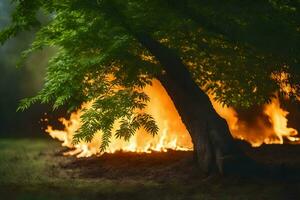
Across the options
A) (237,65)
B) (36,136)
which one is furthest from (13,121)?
(237,65)

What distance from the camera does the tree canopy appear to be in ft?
27.2

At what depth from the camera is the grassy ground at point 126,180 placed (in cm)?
1120

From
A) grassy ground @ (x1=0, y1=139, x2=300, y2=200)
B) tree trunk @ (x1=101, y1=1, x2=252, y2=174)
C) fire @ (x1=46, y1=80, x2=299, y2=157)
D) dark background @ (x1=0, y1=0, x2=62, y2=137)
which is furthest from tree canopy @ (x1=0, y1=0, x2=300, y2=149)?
dark background @ (x1=0, y1=0, x2=62, y2=137)

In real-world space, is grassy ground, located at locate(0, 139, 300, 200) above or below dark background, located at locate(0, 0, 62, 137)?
below

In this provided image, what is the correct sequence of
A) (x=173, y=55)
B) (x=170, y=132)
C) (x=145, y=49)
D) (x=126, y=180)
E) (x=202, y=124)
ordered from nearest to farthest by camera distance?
(x=173, y=55) < (x=145, y=49) < (x=202, y=124) < (x=126, y=180) < (x=170, y=132)

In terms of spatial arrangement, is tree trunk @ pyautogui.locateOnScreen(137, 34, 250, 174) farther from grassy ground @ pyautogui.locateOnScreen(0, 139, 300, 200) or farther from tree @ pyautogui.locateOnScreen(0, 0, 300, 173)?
grassy ground @ pyautogui.locateOnScreen(0, 139, 300, 200)

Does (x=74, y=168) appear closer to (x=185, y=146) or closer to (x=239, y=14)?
(x=185, y=146)

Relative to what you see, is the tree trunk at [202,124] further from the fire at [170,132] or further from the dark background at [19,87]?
the dark background at [19,87]

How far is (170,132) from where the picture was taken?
71.9 ft

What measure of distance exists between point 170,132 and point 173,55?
33.8 ft

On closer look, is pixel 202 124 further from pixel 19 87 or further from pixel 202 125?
pixel 19 87

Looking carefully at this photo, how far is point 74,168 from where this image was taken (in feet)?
53.7

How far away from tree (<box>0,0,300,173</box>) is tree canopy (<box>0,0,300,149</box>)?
2 centimetres

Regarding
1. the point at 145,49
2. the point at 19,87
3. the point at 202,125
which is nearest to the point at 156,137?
the point at 202,125
